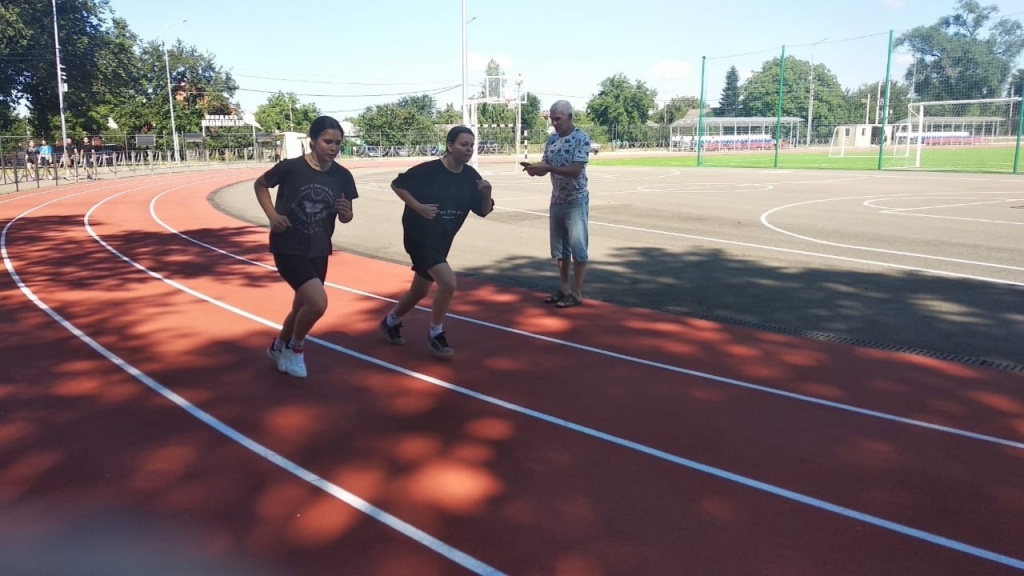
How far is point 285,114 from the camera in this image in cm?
8675

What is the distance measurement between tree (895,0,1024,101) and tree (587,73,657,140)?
5709 centimetres

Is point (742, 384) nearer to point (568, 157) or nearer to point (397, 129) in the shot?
point (568, 157)

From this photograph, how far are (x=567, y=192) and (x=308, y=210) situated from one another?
308 centimetres

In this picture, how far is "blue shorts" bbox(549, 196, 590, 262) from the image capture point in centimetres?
779

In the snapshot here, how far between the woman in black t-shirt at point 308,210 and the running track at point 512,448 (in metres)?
0.73

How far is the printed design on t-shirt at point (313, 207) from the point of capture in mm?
5398

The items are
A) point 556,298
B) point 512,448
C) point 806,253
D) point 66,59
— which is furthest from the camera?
point 66,59

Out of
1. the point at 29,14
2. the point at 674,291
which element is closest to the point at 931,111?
the point at 674,291

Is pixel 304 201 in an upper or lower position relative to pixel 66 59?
lower

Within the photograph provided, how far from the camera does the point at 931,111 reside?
40.9 m

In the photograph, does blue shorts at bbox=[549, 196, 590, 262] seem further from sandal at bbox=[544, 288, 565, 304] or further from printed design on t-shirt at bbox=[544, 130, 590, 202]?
sandal at bbox=[544, 288, 565, 304]

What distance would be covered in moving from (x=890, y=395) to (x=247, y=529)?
425cm

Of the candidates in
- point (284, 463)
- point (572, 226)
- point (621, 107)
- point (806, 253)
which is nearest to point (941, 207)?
point (806, 253)

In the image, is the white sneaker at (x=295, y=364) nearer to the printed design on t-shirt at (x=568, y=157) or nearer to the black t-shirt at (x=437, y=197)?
the black t-shirt at (x=437, y=197)
